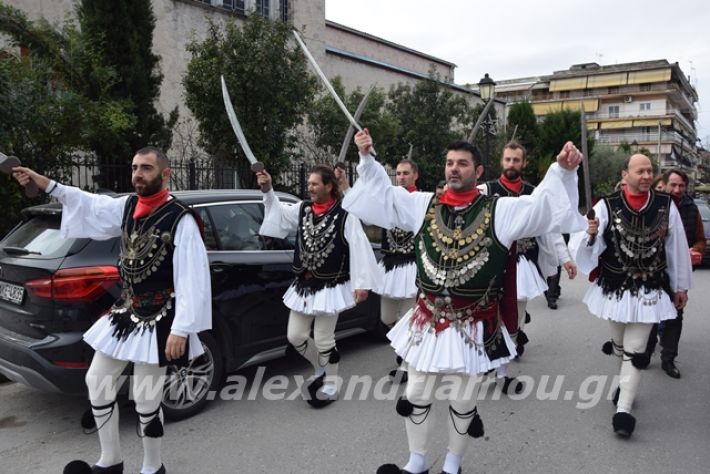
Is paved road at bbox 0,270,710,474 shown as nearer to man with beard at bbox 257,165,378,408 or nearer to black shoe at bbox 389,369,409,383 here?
black shoe at bbox 389,369,409,383

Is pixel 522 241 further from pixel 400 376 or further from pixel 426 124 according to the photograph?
pixel 426 124

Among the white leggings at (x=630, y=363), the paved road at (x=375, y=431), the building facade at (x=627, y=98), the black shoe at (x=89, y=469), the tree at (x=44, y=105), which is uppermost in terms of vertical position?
the building facade at (x=627, y=98)

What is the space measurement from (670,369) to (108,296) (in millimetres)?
5388

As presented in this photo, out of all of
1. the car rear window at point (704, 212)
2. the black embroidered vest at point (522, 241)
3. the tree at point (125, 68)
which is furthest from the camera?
the car rear window at point (704, 212)

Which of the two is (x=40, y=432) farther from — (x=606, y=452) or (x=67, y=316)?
(x=606, y=452)

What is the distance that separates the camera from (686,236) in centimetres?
566

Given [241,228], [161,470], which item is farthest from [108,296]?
[241,228]

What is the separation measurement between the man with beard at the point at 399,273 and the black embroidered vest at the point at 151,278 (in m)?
2.40

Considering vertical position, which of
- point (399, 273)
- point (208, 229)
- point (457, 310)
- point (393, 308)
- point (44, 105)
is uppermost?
point (44, 105)

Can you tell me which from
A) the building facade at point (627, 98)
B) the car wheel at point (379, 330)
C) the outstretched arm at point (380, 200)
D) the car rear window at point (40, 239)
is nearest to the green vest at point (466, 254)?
the outstretched arm at point (380, 200)

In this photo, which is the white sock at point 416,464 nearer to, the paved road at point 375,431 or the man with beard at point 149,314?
the paved road at point 375,431

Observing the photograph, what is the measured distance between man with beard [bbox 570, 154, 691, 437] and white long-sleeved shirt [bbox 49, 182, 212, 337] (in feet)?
9.59

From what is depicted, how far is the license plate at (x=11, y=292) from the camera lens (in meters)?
4.23

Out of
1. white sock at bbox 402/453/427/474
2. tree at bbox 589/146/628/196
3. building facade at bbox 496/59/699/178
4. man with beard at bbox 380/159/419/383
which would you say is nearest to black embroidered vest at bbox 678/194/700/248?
man with beard at bbox 380/159/419/383
